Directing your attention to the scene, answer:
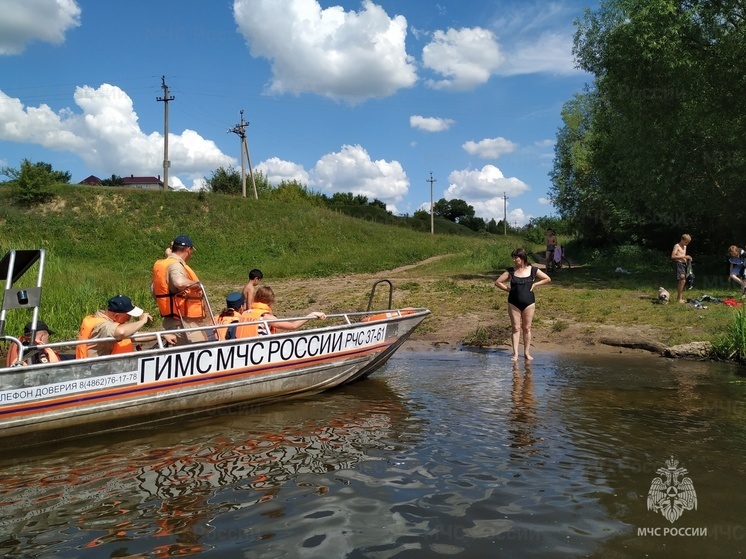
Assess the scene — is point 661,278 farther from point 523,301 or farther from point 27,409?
point 27,409

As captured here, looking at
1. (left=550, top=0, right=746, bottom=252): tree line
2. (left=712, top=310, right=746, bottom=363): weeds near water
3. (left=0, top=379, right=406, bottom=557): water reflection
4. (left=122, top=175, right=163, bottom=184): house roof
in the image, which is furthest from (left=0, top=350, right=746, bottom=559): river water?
(left=122, top=175, right=163, bottom=184): house roof

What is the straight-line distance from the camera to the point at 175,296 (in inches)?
302

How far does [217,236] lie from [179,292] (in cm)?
3321

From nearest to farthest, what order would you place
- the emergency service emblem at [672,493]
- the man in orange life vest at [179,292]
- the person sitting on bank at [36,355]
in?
the emergency service emblem at [672,493] → the person sitting on bank at [36,355] → the man in orange life vest at [179,292]

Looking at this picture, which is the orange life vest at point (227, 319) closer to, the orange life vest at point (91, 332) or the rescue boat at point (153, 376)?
the rescue boat at point (153, 376)

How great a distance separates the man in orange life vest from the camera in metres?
7.44

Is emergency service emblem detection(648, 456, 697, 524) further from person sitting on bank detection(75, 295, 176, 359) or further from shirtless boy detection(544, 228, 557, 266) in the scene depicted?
shirtless boy detection(544, 228, 557, 266)

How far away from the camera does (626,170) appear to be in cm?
2183

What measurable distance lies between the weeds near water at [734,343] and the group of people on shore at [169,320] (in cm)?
748

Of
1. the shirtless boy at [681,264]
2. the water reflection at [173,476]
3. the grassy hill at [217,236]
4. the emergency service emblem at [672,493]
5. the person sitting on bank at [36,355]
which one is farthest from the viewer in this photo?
the grassy hill at [217,236]

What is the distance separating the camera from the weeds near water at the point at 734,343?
412 inches

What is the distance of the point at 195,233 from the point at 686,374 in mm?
35035

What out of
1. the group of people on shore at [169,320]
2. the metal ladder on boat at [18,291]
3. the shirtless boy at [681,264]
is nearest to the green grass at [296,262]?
the shirtless boy at [681,264]

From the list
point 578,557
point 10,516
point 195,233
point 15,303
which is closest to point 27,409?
point 15,303
